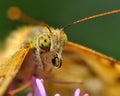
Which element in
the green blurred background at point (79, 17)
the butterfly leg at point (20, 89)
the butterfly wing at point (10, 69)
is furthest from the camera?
the green blurred background at point (79, 17)

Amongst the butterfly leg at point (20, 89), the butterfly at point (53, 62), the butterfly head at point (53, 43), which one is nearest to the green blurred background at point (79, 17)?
the butterfly at point (53, 62)

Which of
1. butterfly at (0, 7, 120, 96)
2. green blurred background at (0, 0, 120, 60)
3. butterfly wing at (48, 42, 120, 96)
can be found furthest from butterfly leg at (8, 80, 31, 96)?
green blurred background at (0, 0, 120, 60)

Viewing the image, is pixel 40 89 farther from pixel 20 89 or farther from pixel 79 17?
pixel 79 17

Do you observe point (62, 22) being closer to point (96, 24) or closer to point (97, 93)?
point (96, 24)

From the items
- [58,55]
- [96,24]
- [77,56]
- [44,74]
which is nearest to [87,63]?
[77,56]

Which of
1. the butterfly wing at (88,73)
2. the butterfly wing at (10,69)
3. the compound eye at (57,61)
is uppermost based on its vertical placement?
the butterfly wing at (10,69)

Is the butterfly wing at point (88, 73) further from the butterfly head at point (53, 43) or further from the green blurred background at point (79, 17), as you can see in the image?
the green blurred background at point (79, 17)

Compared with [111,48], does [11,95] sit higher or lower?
higher

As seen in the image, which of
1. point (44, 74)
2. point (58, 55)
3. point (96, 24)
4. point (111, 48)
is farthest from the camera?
point (96, 24)

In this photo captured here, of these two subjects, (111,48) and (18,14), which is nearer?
(18,14)
